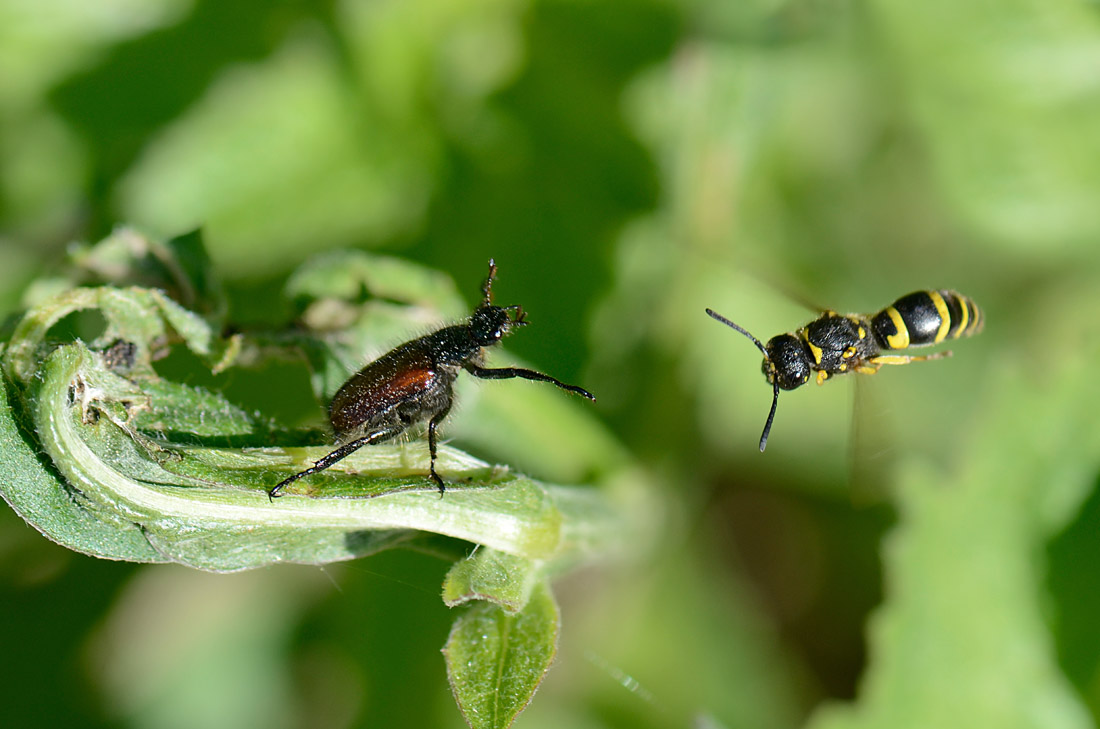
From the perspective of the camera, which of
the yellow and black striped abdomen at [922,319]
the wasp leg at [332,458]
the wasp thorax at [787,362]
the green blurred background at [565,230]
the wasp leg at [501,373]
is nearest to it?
the wasp leg at [332,458]

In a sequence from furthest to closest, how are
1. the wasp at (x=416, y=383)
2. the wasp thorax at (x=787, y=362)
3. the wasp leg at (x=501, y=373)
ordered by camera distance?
the wasp thorax at (x=787, y=362) < the wasp leg at (x=501, y=373) < the wasp at (x=416, y=383)

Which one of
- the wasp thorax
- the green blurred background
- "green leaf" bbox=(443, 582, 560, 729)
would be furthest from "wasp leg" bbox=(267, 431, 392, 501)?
the wasp thorax

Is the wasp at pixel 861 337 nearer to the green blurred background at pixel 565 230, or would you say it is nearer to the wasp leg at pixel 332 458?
the green blurred background at pixel 565 230

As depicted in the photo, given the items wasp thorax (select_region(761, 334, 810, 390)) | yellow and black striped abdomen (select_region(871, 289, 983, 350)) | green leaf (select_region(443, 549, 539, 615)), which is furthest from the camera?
yellow and black striped abdomen (select_region(871, 289, 983, 350))

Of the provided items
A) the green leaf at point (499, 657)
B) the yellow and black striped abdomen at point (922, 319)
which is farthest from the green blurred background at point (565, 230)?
the green leaf at point (499, 657)

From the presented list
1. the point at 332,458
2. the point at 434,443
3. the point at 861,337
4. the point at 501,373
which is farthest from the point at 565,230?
the point at 332,458

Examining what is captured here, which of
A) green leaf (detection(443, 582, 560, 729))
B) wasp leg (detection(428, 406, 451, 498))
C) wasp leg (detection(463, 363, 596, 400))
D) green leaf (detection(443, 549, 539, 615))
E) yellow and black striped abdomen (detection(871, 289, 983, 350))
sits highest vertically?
wasp leg (detection(428, 406, 451, 498))

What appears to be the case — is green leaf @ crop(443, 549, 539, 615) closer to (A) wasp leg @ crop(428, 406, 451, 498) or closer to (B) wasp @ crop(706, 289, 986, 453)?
(A) wasp leg @ crop(428, 406, 451, 498)

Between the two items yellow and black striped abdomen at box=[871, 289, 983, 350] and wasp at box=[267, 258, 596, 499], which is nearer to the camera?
wasp at box=[267, 258, 596, 499]

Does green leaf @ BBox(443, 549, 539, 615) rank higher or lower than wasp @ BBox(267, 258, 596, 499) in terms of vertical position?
lower
